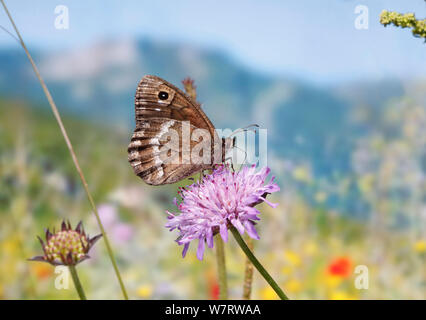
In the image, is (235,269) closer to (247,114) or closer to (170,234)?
(170,234)

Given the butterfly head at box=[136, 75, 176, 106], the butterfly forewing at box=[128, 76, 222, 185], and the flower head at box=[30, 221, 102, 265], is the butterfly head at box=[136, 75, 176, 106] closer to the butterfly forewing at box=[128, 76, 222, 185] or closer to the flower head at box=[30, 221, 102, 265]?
the butterfly forewing at box=[128, 76, 222, 185]

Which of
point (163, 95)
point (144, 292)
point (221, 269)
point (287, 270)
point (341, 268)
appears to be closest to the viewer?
point (221, 269)

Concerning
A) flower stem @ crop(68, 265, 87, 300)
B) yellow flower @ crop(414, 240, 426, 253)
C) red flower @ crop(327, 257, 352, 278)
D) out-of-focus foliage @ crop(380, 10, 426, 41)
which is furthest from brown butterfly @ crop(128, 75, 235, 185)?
yellow flower @ crop(414, 240, 426, 253)

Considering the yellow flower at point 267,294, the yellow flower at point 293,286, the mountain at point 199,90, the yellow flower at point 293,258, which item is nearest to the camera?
the yellow flower at point 267,294

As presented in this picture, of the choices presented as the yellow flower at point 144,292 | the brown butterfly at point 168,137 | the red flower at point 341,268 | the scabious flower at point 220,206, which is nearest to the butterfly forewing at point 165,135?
the brown butterfly at point 168,137

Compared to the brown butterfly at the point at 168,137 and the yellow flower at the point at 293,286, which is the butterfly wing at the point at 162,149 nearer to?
the brown butterfly at the point at 168,137

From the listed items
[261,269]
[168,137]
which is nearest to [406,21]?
[261,269]

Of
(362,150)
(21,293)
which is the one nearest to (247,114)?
(362,150)

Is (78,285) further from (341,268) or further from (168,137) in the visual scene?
(341,268)
